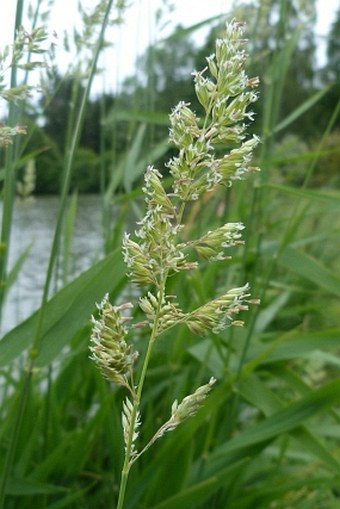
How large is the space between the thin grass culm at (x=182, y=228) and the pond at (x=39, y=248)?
135 cm

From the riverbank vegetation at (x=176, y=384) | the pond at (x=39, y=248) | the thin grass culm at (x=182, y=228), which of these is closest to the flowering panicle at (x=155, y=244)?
the thin grass culm at (x=182, y=228)

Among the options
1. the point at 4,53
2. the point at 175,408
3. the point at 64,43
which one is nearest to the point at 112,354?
the point at 175,408

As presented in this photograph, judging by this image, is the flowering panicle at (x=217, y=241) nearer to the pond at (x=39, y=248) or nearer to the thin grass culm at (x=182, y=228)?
the thin grass culm at (x=182, y=228)

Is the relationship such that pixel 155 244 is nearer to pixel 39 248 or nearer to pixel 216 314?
pixel 216 314

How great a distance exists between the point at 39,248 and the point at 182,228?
3.55 metres

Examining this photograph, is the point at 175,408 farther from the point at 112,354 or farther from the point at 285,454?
the point at 285,454

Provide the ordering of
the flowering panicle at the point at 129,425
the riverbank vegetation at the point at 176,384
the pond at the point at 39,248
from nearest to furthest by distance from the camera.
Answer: the flowering panicle at the point at 129,425, the riverbank vegetation at the point at 176,384, the pond at the point at 39,248

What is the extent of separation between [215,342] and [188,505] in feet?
0.82

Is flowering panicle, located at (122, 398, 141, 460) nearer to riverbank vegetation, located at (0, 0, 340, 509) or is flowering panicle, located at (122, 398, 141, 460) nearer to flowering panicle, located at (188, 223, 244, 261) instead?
flowering panicle, located at (188, 223, 244, 261)

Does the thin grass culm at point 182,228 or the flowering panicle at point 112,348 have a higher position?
the thin grass culm at point 182,228

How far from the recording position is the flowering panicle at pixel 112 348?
406 millimetres

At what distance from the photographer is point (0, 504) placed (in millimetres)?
665

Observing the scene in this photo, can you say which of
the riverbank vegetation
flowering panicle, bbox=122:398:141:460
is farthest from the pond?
flowering panicle, bbox=122:398:141:460

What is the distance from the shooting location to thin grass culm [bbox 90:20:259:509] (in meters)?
0.40
